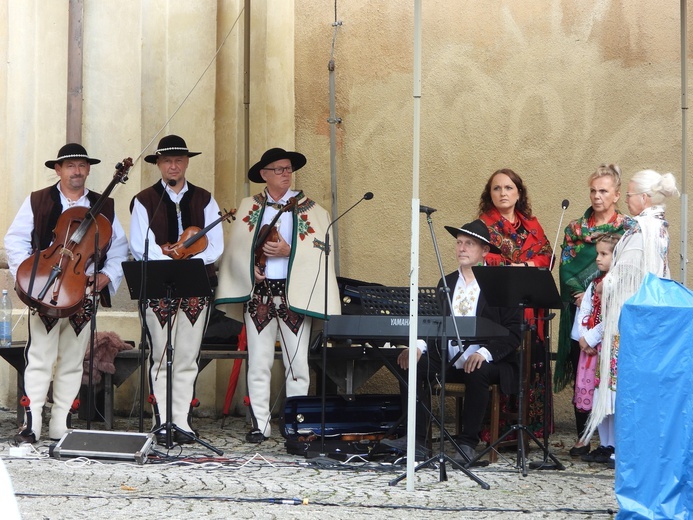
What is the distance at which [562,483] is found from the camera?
6.01m

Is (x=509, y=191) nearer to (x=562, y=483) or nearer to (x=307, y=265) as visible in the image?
(x=307, y=265)

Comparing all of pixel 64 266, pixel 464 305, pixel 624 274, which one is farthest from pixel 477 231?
pixel 64 266

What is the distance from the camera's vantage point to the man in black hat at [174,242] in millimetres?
7309

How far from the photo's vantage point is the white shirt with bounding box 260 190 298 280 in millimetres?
7484

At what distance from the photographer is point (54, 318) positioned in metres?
7.19

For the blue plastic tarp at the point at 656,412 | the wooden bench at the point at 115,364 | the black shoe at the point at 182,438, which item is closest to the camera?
the blue plastic tarp at the point at 656,412

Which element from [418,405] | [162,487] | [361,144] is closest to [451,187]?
[361,144]

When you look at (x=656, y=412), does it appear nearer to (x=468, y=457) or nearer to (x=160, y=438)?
(x=468, y=457)

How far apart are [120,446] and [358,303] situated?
2043 mm

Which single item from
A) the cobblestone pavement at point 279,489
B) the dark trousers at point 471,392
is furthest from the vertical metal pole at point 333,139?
the cobblestone pavement at point 279,489

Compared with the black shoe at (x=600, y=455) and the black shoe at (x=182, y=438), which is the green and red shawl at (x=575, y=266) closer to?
the black shoe at (x=600, y=455)

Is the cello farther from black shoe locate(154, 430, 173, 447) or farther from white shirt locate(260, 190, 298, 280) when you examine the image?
white shirt locate(260, 190, 298, 280)

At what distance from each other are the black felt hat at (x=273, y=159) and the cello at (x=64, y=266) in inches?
44.0

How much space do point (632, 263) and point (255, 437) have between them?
2732 millimetres
